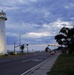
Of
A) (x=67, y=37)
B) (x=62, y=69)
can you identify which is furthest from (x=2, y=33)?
(x=62, y=69)

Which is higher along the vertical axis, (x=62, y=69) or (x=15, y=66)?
(x=15, y=66)

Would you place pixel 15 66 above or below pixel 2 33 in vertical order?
below

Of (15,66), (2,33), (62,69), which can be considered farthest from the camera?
(2,33)

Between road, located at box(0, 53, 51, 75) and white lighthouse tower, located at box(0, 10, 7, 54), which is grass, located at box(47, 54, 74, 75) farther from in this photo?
white lighthouse tower, located at box(0, 10, 7, 54)

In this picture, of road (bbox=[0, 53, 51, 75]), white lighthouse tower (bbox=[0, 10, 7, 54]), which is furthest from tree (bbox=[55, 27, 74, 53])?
road (bbox=[0, 53, 51, 75])

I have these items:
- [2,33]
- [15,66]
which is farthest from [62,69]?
[2,33]

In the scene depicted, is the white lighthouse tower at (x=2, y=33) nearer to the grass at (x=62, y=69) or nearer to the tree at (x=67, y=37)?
the tree at (x=67, y=37)

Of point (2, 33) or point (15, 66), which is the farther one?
point (2, 33)

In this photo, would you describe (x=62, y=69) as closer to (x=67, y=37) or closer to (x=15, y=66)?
(x=15, y=66)

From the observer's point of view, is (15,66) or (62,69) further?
(15,66)

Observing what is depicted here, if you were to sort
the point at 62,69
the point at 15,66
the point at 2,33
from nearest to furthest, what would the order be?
the point at 62,69 < the point at 15,66 < the point at 2,33

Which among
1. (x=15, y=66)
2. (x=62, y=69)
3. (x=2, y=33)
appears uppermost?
(x=2, y=33)

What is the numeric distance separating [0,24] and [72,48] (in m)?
25.4

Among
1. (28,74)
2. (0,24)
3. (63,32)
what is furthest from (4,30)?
(28,74)
